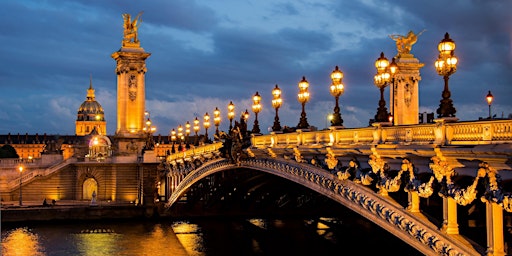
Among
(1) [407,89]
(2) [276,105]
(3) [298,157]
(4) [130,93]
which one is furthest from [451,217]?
(4) [130,93]

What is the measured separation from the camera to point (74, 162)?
3339 inches

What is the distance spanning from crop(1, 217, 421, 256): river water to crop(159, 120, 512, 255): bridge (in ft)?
50.1

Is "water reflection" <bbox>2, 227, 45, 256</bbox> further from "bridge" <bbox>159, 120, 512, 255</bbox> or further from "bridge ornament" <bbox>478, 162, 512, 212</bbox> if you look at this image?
"bridge ornament" <bbox>478, 162, 512, 212</bbox>

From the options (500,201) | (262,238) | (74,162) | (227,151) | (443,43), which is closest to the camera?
(500,201)

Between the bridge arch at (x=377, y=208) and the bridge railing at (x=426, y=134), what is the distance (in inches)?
58.2

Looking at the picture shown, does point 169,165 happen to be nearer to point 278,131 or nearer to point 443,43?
point 278,131

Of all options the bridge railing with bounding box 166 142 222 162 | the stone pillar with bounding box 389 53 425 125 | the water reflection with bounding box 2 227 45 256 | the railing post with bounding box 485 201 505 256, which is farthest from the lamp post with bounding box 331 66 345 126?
the stone pillar with bounding box 389 53 425 125

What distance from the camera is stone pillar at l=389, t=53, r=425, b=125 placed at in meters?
61.2

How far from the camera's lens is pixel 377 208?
2656 cm

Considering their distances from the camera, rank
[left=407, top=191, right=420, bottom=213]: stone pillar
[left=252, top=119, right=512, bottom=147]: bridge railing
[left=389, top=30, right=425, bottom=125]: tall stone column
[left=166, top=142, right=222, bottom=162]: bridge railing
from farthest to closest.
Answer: [left=389, top=30, right=425, bottom=125]: tall stone column → [left=166, top=142, right=222, bottom=162]: bridge railing → [left=407, top=191, right=420, bottom=213]: stone pillar → [left=252, top=119, right=512, bottom=147]: bridge railing

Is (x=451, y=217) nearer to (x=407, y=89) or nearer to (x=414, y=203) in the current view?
(x=414, y=203)

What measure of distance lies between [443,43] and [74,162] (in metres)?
66.9

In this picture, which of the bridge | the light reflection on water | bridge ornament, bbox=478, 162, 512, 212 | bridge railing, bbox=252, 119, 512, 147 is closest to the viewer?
bridge ornament, bbox=478, 162, 512, 212

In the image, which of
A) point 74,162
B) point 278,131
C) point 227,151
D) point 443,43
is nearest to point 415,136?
point 443,43
